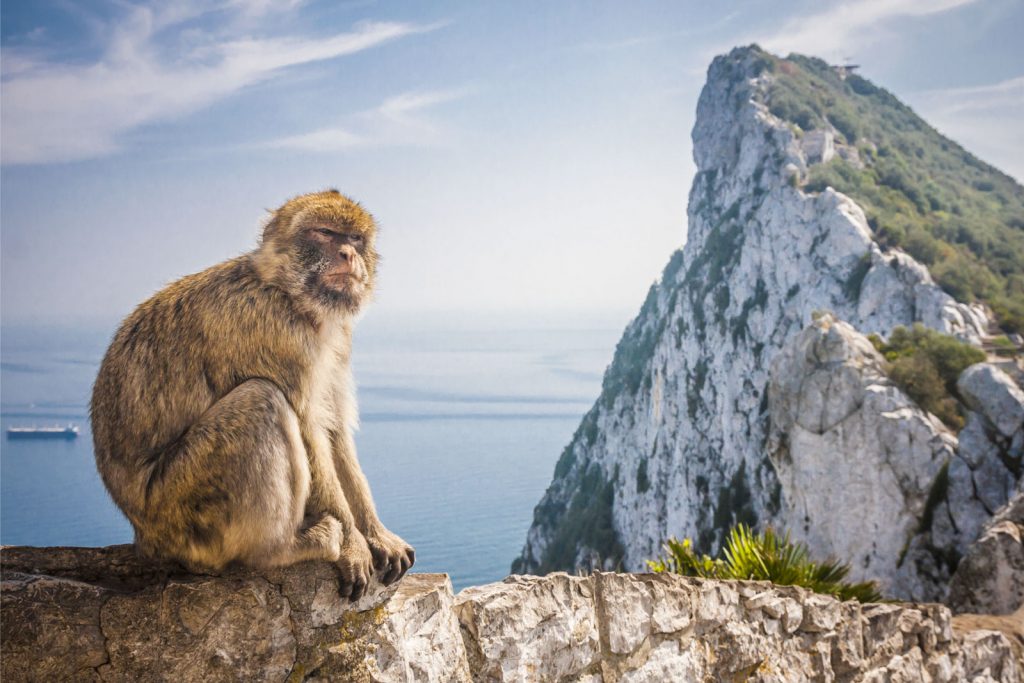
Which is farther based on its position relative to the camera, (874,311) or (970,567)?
(874,311)

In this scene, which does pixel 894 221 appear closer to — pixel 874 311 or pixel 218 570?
pixel 874 311

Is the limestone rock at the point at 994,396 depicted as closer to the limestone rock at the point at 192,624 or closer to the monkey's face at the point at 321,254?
the limestone rock at the point at 192,624

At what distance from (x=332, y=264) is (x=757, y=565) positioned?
5780 mm

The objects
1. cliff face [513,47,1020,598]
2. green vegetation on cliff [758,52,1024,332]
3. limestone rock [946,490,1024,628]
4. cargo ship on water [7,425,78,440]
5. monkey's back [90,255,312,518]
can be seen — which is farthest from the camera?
green vegetation on cliff [758,52,1024,332]

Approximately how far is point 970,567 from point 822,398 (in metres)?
14.8

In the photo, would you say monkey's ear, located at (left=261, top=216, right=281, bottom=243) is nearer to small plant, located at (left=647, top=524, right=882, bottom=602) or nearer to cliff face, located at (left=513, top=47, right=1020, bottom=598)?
small plant, located at (left=647, top=524, right=882, bottom=602)

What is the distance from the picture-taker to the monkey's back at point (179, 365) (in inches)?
103

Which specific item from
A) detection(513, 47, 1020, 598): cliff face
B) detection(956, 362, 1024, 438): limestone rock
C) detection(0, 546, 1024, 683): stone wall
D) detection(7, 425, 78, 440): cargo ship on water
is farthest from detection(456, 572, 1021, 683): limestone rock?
detection(7, 425, 78, 440): cargo ship on water

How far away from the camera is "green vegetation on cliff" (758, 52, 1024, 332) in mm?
36812

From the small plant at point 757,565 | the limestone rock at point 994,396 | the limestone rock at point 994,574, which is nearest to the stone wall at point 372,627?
the small plant at point 757,565

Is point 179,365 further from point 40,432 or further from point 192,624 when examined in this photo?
point 40,432

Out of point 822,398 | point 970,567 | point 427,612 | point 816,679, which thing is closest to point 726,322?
point 822,398

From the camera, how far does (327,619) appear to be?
2.77 meters

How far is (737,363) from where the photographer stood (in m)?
41.9
